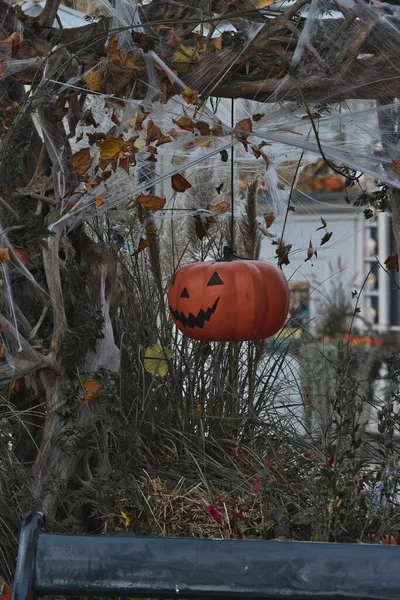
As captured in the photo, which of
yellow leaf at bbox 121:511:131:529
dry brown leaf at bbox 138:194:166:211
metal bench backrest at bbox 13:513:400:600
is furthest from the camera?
dry brown leaf at bbox 138:194:166:211

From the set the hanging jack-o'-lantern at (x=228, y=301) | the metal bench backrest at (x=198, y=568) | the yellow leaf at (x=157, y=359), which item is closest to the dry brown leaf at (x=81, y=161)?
the hanging jack-o'-lantern at (x=228, y=301)

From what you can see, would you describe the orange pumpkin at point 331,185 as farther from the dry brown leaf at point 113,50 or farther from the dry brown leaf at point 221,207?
the dry brown leaf at point 113,50

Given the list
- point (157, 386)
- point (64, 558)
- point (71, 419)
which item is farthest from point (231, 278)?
point (64, 558)

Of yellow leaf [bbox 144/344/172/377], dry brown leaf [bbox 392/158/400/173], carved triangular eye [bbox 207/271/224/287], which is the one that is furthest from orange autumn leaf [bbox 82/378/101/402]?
dry brown leaf [bbox 392/158/400/173]

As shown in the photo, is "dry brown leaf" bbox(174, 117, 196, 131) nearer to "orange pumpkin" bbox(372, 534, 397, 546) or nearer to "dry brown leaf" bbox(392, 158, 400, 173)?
"dry brown leaf" bbox(392, 158, 400, 173)

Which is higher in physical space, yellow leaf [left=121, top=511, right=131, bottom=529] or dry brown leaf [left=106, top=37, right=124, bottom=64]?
dry brown leaf [left=106, top=37, right=124, bottom=64]

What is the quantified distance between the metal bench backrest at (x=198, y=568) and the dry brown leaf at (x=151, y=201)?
1748 millimetres

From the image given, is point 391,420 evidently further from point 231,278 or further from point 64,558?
point 64,558

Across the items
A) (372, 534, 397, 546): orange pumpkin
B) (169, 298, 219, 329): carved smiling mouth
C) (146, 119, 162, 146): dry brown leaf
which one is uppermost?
(146, 119, 162, 146): dry brown leaf

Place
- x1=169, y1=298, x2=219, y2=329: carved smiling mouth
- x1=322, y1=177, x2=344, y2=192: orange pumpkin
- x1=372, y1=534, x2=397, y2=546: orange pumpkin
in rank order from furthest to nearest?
x1=322, y1=177, x2=344, y2=192: orange pumpkin < x1=169, y1=298, x2=219, y2=329: carved smiling mouth < x1=372, y1=534, x2=397, y2=546: orange pumpkin

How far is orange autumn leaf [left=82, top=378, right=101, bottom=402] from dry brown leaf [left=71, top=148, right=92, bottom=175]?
601 millimetres

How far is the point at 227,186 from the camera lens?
13.1ft

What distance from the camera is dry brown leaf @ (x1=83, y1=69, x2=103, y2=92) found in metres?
2.55

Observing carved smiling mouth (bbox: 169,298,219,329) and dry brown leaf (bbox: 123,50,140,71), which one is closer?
dry brown leaf (bbox: 123,50,140,71)
